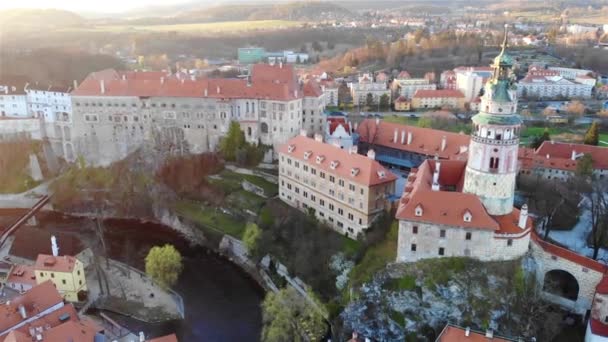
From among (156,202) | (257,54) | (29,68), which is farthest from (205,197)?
(257,54)

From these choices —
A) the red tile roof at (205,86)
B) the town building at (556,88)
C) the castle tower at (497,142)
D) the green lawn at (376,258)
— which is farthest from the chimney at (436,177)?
the town building at (556,88)

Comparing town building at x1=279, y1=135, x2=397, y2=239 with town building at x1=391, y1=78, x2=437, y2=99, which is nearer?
town building at x1=279, y1=135, x2=397, y2=239

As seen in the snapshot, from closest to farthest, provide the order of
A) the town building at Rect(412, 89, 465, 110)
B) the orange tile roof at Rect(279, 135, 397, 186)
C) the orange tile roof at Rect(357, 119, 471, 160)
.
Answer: the orange tile roof at Rect(279, 135, 397, 186)
the orange tile roof at Rect(357, 119, 471, 160)
the town building at Rect(412, 89, 465, 110)

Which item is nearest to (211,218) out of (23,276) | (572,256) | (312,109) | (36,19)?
(312,109)

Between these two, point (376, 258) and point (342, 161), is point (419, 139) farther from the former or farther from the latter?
point (376, 258)

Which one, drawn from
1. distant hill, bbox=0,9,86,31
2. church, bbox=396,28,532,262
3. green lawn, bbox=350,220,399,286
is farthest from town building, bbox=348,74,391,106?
distant hill, bbox=0,9,86,31

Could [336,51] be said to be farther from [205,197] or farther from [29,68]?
[205,197]

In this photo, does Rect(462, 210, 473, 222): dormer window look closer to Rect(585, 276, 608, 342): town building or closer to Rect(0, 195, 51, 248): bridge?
Rect(585, 276, 608, 342): town building
